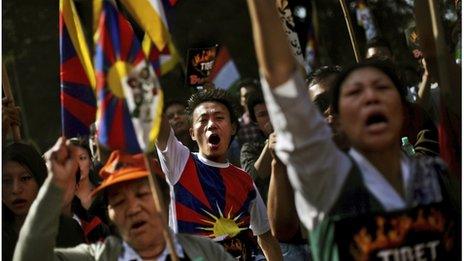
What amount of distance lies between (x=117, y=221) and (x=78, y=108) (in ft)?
2.21

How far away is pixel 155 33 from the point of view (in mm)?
4789

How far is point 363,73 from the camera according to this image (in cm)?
416

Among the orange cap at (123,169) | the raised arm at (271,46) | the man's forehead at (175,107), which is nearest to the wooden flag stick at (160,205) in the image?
the orange cap at (123,169)

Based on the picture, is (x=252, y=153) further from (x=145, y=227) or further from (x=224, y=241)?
(x=145, y=227)

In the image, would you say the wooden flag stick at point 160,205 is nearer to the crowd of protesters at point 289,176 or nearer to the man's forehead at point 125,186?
the crowd of protesters at point 289,176

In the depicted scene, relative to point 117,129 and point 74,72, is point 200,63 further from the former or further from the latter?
point 117,129

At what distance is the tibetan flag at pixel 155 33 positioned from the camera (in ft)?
15.5

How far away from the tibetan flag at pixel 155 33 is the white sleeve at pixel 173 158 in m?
1.44

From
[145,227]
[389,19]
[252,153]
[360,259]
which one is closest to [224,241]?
[252,153]

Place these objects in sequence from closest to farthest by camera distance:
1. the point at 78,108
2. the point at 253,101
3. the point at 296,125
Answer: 1. the point at 296,125
2. the point at 78,108
3. the point at 253,101

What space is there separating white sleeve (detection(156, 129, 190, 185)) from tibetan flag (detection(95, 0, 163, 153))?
1.80 metres

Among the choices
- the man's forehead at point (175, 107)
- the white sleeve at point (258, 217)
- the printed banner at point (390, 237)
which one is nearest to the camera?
the printed banner at point (390, 237)

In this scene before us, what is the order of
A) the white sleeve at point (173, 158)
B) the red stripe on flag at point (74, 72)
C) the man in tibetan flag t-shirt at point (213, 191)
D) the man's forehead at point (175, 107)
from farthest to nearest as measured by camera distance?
the man's forehead at point (175, 107), the man in tibetan flag t-shirt at point (213, 191), the white sleeve at point (173, 158), the red stripe on flag at point (74, 72)

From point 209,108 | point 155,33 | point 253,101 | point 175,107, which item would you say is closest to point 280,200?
point 155,33
